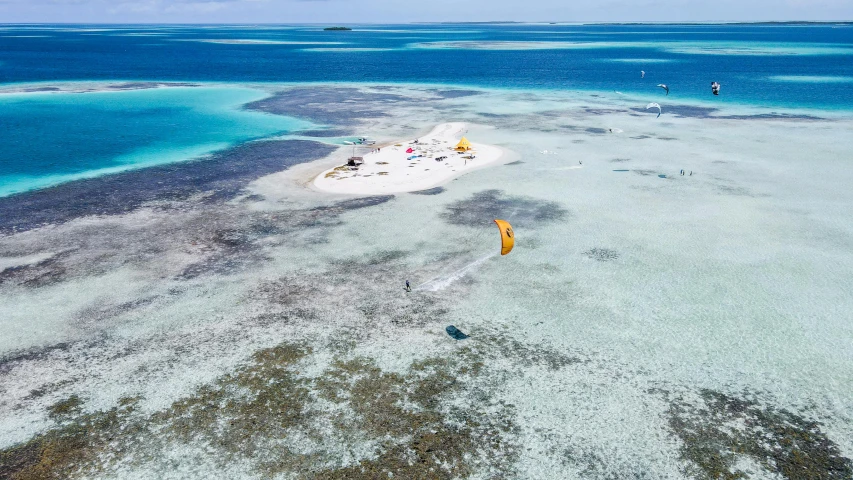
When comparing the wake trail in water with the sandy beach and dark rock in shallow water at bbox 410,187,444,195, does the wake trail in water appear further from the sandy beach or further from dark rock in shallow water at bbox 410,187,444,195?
the sandy beach

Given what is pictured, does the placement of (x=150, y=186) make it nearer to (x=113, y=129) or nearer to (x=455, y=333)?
(x=113, y=129)

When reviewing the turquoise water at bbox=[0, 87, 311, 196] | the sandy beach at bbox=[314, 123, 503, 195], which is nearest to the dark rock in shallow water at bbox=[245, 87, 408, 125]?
the turquoise water at bbox=[0, 87, 311, 196]

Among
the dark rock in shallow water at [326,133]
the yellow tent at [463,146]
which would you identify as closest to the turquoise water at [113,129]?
the dark rock in shallow water at [326,133]

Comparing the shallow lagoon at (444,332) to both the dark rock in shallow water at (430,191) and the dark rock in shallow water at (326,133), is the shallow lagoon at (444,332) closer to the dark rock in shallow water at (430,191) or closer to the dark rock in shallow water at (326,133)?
the dark rock in shallow water at (430,191)

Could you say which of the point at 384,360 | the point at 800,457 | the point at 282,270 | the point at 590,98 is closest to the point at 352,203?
the point at 282,270

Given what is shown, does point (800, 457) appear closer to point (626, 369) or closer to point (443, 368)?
point (626, 369)
